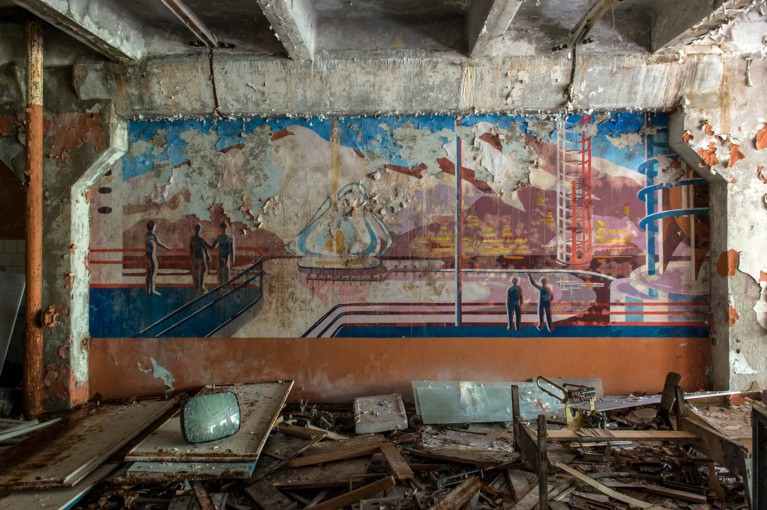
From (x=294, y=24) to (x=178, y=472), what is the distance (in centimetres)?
345

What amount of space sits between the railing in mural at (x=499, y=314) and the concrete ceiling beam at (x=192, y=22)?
109 inches

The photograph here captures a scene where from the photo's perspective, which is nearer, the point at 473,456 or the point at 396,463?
the point at 396,463

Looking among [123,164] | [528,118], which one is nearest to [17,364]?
[123,164]

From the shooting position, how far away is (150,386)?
4734mm

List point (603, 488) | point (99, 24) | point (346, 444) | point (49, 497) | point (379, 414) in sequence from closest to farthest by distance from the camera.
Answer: point (49, 497) < point (603, 488) < point (346, 444) < point (99, 24) < point (379, 414)

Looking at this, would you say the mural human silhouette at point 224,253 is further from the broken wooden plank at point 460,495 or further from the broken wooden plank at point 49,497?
the broken wooden plank at point 460,495

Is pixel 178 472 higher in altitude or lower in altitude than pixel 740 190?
lower

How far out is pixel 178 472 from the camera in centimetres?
321

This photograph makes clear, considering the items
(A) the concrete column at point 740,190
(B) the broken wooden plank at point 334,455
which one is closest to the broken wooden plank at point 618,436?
(B) the broken wooden plank at point 334,455

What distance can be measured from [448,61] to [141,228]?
3505mm

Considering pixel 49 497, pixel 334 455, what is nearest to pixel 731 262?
pixel 334 455

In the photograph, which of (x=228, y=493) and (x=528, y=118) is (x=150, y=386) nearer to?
(x=228, y=493)

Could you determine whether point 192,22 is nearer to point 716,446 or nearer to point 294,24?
point 294,24

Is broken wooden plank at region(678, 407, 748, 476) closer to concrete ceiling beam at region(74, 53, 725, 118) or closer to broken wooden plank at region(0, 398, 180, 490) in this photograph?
concrete ceiling beam at region(74, 53, 725, 118)
